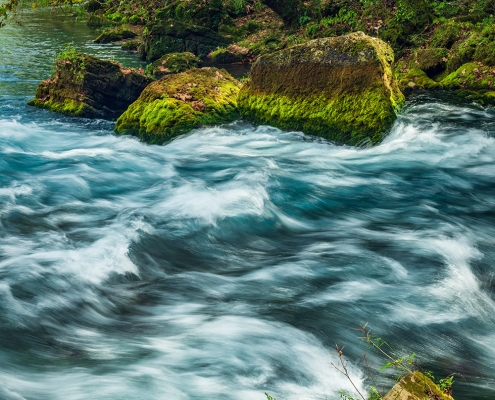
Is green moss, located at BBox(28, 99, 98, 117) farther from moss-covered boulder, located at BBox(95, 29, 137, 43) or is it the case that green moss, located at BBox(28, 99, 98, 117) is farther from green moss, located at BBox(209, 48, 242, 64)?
moss-covered boulder, located at BBox(95, 29, 137, 43)

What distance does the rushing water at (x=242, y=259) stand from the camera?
4414mm

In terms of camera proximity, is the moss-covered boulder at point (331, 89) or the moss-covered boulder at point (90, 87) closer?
the moss-covered boulder at point (331, 89)

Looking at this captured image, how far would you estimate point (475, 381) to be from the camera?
14.0 feet

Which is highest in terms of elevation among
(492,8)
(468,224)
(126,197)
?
(492,8)

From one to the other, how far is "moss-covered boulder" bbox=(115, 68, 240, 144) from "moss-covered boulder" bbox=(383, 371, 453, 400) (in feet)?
27.5

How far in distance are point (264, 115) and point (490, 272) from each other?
613 centimetres

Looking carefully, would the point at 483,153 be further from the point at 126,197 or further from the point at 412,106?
the point at 126,197

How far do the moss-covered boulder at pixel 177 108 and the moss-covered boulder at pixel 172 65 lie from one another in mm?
5782

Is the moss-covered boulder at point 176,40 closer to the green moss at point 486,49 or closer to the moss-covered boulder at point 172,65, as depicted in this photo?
the moss-covered boulder at point 172,65

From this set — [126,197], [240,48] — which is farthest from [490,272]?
[240,48]

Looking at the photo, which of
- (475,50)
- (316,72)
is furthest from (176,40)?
(316,72)

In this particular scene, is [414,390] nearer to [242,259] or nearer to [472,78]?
[242,259]

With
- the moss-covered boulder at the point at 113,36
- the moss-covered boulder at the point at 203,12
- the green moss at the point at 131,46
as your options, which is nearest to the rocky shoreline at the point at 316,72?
the moss-covered boulder at the point at 203,12

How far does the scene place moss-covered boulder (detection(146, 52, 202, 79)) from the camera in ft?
57.5
